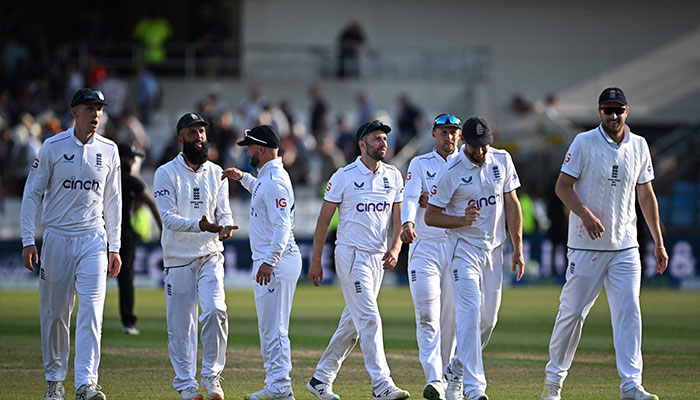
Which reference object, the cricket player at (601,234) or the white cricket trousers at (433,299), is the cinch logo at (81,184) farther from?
the cricket player at (601,234)

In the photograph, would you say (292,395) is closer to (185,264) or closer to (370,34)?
(185,264)

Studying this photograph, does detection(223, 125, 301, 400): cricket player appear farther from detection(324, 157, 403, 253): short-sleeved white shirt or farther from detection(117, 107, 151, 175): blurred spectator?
detection(117, 107, 151, 175): blurred spectator

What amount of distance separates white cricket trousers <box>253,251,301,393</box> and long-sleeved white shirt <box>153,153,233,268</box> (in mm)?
639

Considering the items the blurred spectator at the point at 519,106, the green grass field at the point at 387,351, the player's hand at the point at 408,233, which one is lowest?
the green grass field at the point at 387,351

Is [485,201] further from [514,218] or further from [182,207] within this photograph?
[182,207]

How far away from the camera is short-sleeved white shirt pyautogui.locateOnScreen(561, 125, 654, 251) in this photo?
10.3m

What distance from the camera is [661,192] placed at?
32.2 m

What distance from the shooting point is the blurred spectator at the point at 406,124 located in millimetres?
31656

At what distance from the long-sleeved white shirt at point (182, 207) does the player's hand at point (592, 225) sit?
10.9 feet

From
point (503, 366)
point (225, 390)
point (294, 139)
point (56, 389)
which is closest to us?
point (56, 389)

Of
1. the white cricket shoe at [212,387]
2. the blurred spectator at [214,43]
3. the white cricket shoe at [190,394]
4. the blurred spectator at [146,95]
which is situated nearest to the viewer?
the white cricket shoe at [190,394]

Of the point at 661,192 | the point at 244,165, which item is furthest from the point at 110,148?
the point at 661,192

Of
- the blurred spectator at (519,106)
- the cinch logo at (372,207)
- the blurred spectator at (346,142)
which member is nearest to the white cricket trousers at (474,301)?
the cinch logo at (372,207)

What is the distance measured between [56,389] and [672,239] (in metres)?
20.3
